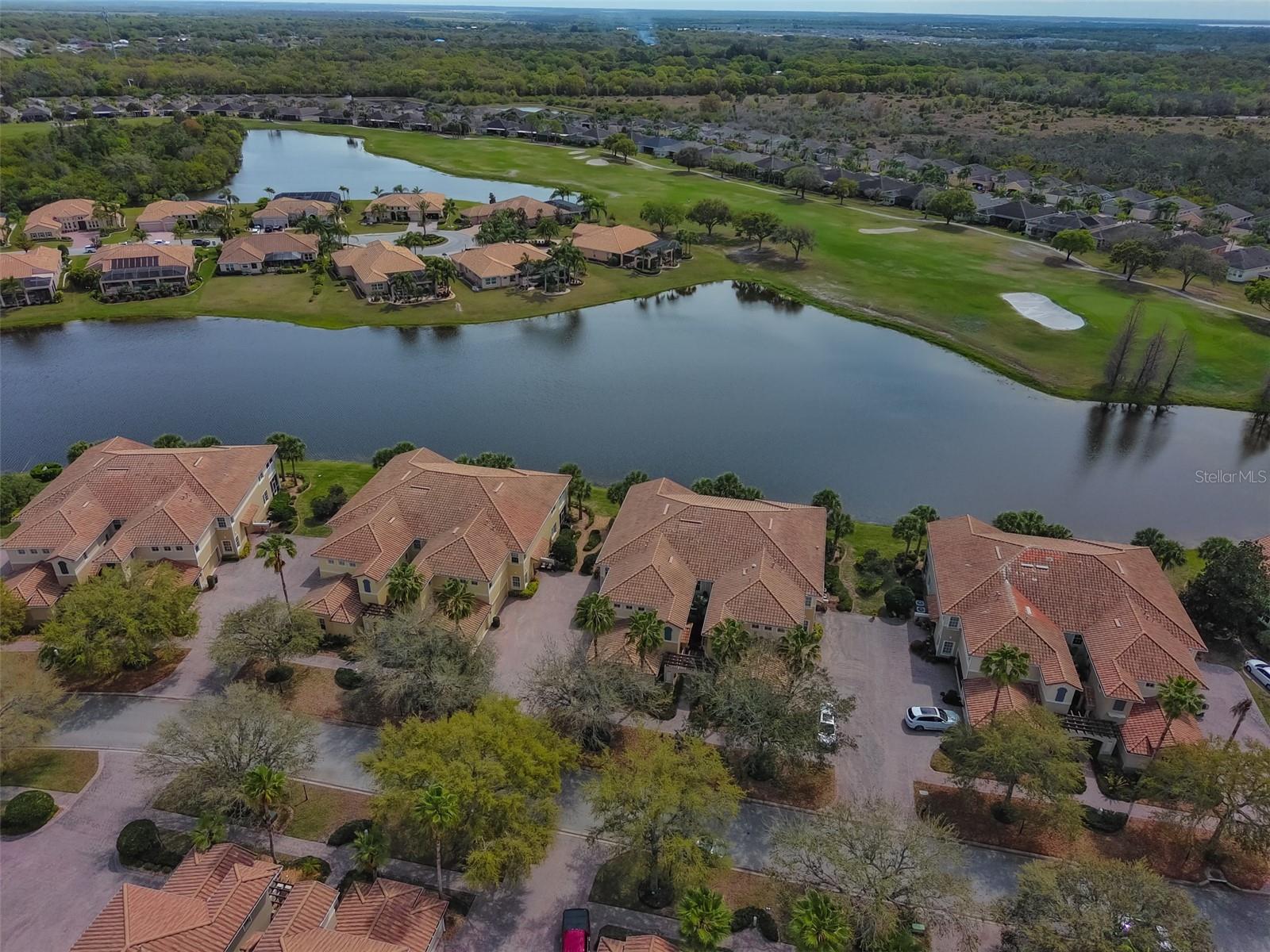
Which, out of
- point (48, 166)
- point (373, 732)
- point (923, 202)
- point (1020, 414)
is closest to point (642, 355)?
point (1020, 414)

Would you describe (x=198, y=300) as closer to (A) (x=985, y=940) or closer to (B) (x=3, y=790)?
(B) (x=3, y=790)

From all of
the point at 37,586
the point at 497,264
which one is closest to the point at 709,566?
the point at 37,586

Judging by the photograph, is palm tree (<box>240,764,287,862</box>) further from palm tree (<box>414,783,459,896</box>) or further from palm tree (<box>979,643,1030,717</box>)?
palm tree (<box>979,643,1030,717</box>)

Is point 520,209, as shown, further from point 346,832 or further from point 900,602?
point 346,832

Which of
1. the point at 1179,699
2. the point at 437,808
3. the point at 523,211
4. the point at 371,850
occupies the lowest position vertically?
the point at 371,850

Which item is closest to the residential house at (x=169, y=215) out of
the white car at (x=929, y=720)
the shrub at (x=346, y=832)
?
the shrub at (x=346, y=832)

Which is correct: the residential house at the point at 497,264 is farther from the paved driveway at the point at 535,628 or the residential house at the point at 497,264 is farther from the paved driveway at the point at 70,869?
the paved driveway at the point at 70,869

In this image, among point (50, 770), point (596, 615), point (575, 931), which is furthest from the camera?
point (596, 615)
